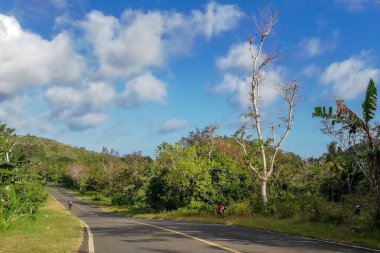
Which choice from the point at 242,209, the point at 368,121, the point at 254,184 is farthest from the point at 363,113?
the point at 254,184

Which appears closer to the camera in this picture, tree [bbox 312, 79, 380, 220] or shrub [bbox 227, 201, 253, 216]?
tree [bbox 312, 79, 380, 220]

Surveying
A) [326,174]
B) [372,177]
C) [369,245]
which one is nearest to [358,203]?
[372,177]

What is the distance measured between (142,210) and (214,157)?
13363 millimetres

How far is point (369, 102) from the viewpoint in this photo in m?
15.9

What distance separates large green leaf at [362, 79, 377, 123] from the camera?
51.9 feet

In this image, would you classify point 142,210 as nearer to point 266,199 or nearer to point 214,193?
point 214,193

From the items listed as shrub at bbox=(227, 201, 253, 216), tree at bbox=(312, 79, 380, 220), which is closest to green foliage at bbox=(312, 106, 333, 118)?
tree at bbox=(312, 79, 380, 220)

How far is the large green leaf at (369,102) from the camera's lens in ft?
51.9

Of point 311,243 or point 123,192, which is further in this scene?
point 123,192

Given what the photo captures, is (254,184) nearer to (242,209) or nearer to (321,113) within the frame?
(242,209)

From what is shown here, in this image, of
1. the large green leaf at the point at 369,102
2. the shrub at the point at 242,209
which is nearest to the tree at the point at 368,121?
the large green leaf at the point at 369,102

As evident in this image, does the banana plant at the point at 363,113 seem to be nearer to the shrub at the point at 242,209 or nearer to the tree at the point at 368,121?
the tree at the point at 368,121

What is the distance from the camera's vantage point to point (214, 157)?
4412cm

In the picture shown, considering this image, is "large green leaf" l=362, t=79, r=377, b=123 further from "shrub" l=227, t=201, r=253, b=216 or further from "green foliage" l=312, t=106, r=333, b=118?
"shrub" l=227, t=201, r=253, b=216
